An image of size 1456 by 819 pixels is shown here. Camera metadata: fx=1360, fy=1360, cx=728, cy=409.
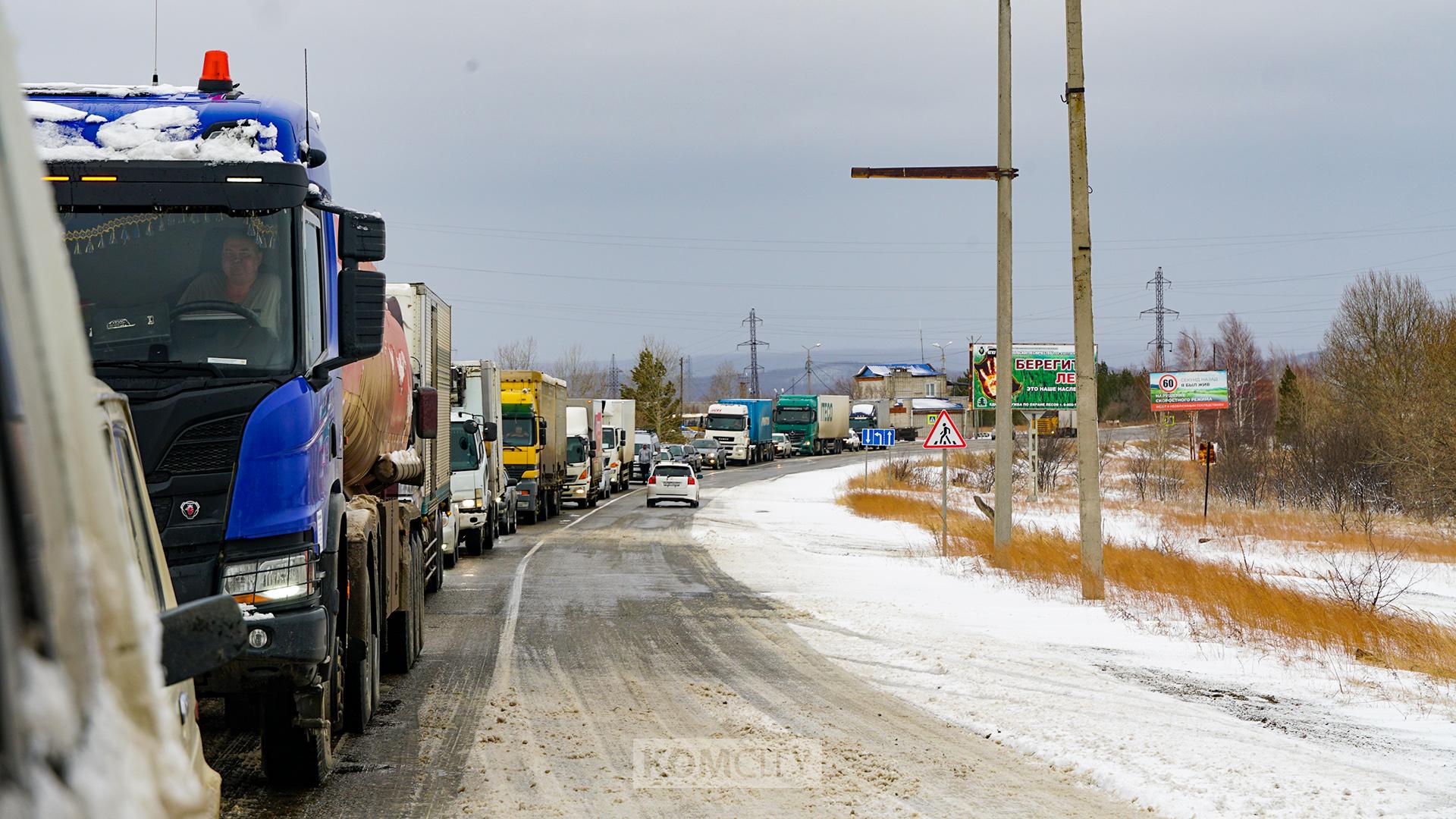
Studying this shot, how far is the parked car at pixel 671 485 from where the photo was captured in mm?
43594

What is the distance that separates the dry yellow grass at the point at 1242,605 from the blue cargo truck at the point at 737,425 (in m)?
57.4

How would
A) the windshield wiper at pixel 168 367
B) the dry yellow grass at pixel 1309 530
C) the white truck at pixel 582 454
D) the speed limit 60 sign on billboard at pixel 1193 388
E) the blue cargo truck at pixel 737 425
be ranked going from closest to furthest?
1. the windshield wiper at pixel 168 367
2. the dry yellow grass at pixel 1309 530
3. the white truck at pixel 582 454
4. the speed limit 60 sign on billboard at pixel 1193 388
5. the blue cargo truck at pixel 737 425

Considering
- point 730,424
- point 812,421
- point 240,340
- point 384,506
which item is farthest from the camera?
point 812,421

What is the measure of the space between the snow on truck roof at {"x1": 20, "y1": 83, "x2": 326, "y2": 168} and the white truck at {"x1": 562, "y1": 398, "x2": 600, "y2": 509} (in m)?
35.3

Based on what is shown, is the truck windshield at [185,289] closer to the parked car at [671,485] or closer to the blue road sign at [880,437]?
the blue road sign at [880,437]

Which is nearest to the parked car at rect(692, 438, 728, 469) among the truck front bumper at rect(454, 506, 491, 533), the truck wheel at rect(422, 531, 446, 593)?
the truck front bumper at rect(454, 506, 491, 533)

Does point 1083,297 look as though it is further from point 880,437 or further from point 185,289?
point 880,437

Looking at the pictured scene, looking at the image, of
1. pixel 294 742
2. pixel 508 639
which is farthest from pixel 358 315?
pixel 508 639

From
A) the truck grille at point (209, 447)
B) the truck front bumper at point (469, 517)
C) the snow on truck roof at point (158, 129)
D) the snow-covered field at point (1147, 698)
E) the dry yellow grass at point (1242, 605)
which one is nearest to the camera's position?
the truck grille at point (209, 447)

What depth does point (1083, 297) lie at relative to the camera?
55.3 ft

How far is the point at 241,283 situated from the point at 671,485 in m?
36.8

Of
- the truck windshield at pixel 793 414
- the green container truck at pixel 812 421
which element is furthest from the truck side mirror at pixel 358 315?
the truck windshield at pixel 793 414

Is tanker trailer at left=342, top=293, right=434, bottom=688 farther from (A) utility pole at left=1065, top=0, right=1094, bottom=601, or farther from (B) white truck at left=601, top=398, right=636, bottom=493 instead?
(B) white truck at left=601, top=398, right=636, bottom=493

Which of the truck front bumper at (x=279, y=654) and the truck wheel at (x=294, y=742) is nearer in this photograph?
the truck front bumper at (x=279, y=654)
